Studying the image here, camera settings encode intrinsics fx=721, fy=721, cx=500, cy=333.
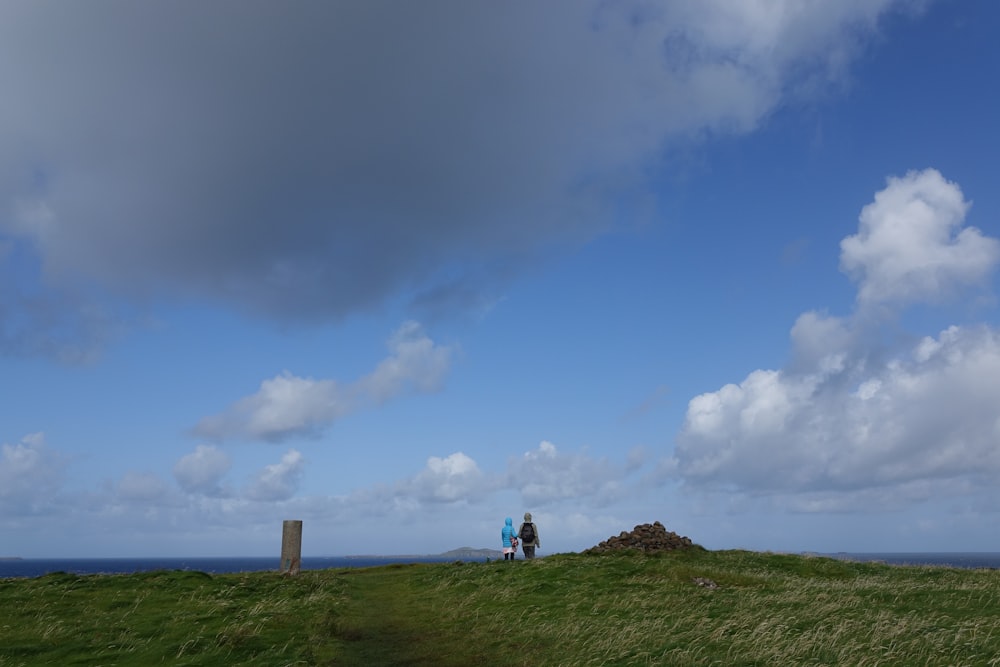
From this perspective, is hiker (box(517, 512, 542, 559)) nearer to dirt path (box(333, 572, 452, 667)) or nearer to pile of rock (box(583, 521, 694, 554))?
pile of rock (box(583, 521, 694, 554))

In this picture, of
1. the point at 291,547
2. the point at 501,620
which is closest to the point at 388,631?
the point at 501,620

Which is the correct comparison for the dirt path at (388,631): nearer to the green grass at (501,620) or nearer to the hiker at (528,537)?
the green grass at (501,620)

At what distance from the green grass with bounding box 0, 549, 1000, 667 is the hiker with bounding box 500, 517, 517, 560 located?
23.3ft

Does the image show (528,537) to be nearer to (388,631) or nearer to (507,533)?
(507,533)

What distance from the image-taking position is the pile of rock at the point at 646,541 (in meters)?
40.2

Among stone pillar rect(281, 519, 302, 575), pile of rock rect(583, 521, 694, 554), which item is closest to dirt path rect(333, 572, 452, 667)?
stone pillar rect(281, 519, 302, 575)

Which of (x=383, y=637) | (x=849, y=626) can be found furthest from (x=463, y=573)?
(x=849, y=626)

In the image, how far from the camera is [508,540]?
39.1m

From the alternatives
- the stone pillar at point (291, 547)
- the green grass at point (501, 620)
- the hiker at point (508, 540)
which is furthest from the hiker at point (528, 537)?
the stone pillar at point (291, 547)

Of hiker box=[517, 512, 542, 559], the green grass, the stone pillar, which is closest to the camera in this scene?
the green grass

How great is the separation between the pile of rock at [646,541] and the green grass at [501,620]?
8.68 metres

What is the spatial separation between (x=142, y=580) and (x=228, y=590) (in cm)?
470

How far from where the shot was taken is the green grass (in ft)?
52.2

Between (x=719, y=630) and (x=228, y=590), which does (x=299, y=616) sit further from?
(x=719, y=630)
